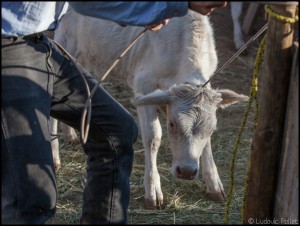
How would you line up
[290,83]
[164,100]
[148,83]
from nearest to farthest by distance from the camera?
[290,83] < [164,100] < [148,83]

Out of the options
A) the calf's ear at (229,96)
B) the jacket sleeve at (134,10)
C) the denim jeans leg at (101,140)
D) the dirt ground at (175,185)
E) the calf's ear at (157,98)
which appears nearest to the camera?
the jacket sleeve at (134,10)

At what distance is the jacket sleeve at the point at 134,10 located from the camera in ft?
10.6

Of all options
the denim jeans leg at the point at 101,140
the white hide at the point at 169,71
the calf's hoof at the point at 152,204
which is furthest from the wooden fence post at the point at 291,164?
the calf's hoof at the point at 152,204

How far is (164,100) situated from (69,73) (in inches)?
59.9

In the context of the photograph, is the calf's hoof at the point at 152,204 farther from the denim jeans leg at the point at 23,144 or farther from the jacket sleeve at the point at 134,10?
the jacket sleeve at the point at 134,10

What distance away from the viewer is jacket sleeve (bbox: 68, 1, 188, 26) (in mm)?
3232

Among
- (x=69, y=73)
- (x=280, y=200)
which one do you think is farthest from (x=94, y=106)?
(x=280, y=200)

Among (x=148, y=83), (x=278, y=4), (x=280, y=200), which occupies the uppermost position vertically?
(x=278, y=4)

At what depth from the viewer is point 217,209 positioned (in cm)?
573

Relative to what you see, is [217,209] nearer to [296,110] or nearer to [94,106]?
[94,106]

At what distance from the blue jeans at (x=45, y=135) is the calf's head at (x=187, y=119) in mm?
1075

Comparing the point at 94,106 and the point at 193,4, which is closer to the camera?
the point at 193,4

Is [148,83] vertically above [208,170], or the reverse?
[148,83]
